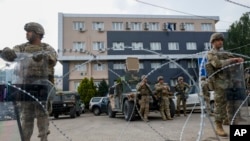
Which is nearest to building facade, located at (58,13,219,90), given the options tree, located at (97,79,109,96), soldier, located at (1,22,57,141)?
tree, located at (97,79,109,96)

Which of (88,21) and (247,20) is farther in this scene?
(88,21)

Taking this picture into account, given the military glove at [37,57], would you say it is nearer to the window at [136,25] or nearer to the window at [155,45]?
the window at [155,45]

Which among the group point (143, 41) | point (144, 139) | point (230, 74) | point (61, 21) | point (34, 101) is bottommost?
point (144, 139)

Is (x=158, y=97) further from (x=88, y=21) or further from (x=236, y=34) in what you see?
(x=88, y=21)

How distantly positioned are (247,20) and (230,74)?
3301cm

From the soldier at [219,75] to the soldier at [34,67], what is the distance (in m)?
2.41

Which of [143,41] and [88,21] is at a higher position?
[88,21]

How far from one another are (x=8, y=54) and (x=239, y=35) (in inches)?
1293

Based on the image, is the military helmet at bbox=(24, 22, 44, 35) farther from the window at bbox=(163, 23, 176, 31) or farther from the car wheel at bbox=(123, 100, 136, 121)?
the window at bbox=(163, 23, 176, 31)

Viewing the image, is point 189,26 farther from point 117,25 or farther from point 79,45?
point 79,45

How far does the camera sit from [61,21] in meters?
36.0

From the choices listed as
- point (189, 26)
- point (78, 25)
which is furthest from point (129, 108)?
point (189, 26)

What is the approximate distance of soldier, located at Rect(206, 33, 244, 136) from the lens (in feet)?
15.0

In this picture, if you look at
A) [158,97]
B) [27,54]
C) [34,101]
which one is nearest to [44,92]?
[34,101]
